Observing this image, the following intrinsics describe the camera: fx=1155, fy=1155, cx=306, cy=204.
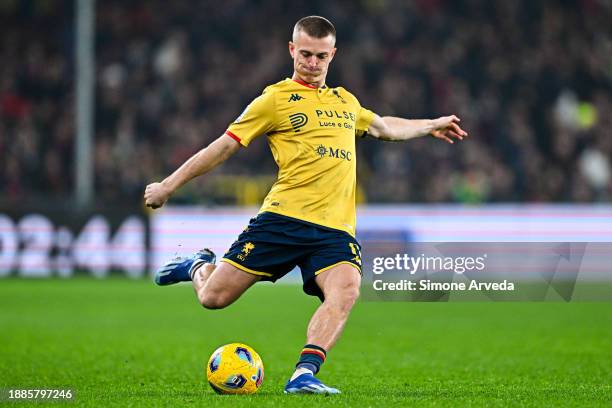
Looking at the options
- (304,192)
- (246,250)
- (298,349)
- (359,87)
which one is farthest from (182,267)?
(359,87)

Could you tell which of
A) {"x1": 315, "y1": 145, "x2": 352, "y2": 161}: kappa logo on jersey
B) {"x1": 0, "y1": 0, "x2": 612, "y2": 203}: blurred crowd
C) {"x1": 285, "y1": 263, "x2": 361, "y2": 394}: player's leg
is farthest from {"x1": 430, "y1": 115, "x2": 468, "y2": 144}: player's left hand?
{"x1": 0, "y1": 0, "x2": 612, "y2": 203}: blurred crowd

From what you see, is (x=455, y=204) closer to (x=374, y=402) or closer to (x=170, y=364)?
(x=170, y=364)

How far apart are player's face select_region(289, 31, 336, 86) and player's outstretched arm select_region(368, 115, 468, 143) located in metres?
0.63

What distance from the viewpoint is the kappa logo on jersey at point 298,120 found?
269 inches

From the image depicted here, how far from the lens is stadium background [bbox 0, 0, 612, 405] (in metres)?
19.9

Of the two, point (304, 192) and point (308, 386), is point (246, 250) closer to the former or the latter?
point (304, 192)

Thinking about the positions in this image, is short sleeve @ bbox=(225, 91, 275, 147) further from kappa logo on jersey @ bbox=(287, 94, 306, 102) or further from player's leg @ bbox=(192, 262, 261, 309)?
player's leg @ bbox=(192, 262, 261, 309)

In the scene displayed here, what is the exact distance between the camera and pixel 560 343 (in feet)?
35.4

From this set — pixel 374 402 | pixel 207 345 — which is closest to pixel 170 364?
pixel 207 345

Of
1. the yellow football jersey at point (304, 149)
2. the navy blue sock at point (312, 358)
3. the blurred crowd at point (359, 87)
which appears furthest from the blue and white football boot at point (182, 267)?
the blurred crowd at point (359, 87)

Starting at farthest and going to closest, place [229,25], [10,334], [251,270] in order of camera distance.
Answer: [229,25] < [10,334] < [251,270]

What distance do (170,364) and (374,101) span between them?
1458 cm

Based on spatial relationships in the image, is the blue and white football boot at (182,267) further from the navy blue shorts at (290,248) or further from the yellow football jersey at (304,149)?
the yellow football jersey at (304,149)

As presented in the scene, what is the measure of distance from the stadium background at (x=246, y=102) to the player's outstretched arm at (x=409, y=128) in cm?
1124
